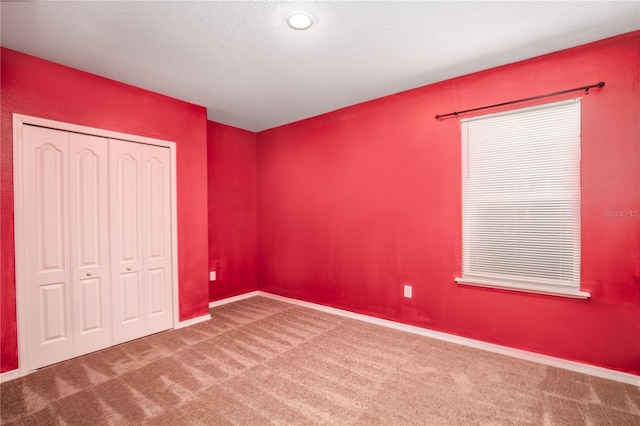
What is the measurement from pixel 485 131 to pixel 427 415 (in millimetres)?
2471

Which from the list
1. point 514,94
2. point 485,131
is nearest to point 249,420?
point 485,131

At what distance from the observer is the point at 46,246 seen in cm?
254

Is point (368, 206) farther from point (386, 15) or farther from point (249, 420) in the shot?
point (249, 420)

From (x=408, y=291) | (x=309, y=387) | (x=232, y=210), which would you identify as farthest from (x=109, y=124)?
(x=408, y=291)

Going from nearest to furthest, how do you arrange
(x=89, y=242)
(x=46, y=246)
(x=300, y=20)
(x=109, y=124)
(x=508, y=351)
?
(x=300, y=20) → (x=46, y=246) → (x=508, y=351) → (x=89, y=242) → (x=109, y=124)

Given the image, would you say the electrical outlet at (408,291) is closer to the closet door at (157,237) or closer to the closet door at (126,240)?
the closet door at (157,237)

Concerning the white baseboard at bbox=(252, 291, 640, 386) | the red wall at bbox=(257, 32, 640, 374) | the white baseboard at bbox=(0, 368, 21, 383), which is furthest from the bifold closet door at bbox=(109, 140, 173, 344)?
the white baseboard at bbox=(252, 291, 640, 386)

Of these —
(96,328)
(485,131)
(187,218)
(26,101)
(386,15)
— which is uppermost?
(386,15)

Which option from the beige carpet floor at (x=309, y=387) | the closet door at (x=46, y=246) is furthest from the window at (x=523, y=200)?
the closet door at (x=46, y=246)

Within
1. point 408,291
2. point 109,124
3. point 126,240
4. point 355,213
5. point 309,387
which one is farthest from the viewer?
point 355,213

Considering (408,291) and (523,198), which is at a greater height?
(523,198)

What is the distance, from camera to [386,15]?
2.02 meters

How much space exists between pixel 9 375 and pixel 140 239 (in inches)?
56.0

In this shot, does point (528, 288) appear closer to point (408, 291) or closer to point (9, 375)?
point (408, 291)
